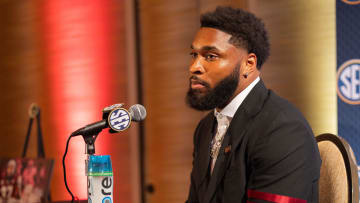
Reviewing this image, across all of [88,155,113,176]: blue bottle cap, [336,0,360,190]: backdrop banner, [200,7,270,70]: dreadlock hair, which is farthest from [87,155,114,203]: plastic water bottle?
[336,0,360,190]: backdrop banner

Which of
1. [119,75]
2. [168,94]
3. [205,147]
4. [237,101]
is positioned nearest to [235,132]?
[237,101]

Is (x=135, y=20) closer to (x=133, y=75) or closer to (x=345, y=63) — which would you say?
(x=133, y=75)

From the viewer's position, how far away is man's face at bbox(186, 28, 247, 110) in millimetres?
1717

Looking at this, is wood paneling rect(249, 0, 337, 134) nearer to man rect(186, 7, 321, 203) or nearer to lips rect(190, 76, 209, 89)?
man rect(186, 7, 321, 203)

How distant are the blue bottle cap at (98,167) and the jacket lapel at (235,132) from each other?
44 cm

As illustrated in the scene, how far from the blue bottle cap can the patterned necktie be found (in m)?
0.53

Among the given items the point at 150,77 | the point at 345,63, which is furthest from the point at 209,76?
the point at 150,77

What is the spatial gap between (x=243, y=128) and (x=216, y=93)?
0.56ft

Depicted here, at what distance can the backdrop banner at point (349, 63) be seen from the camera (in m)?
2.23

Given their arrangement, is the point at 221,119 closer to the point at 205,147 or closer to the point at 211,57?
the point at 205,147

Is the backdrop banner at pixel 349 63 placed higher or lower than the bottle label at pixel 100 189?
higher

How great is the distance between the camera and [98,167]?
4.64 ft

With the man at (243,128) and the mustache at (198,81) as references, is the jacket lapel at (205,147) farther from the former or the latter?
the mustache at (198,81)

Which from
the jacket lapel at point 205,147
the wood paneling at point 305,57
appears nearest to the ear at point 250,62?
the jacket lapel at point 205,147
